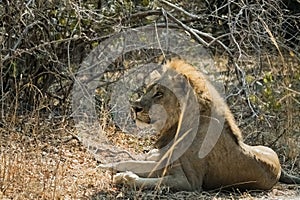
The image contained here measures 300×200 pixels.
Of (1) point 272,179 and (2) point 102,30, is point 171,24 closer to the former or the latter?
(2) point 102,30

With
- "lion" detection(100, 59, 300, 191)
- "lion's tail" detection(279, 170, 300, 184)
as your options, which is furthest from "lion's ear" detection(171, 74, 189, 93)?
"lion's tail" detection(279, 170, 300, 184)

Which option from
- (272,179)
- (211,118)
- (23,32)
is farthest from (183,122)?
(23,32)

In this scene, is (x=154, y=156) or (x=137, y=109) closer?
(x=137, y=109)

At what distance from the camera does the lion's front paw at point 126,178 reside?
463 centimetres

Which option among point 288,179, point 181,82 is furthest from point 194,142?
point 288,179

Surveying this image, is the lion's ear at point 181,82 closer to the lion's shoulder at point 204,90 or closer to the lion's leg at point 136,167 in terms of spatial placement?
the lion's shoulder at point 204,90

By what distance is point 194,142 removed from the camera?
4809 millimetres

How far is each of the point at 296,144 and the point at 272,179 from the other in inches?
48.1

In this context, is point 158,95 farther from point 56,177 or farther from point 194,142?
point 56,177

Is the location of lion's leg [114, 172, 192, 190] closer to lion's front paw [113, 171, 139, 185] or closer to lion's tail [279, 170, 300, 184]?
lion's front paw [113, 171, 139, 185]

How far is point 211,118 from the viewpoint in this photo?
4.81 metres

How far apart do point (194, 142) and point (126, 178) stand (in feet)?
1.86

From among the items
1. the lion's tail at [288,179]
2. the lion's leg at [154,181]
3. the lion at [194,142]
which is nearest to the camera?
the lion's leg at [154,181]

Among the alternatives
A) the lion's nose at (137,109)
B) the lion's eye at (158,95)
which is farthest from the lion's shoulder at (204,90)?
the lion's nose at (137,109)
